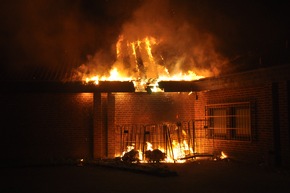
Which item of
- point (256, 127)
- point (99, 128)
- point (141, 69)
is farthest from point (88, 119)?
point (256, 127)

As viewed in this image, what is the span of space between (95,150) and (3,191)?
605cm

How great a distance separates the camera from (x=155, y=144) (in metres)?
15.7

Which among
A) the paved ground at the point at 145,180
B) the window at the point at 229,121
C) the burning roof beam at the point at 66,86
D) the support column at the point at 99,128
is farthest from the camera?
the support column at the point at 99,128

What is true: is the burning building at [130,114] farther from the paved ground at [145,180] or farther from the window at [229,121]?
the paved ground at [145,180]

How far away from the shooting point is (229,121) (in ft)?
49.0

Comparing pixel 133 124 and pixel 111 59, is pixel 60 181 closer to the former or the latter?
pixel 133 124

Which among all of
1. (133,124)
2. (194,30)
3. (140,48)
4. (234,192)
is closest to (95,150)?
(133,124)

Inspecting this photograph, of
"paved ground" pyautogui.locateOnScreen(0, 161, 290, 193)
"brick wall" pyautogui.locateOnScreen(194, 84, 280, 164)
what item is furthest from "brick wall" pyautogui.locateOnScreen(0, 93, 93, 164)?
"brick wall" pyautogui.locateOnScreen(194, 84, 280, 164)

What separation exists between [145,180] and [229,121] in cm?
540

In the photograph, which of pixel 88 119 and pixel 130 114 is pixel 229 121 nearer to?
pixel 130 114

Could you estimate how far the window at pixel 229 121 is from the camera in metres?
14.3

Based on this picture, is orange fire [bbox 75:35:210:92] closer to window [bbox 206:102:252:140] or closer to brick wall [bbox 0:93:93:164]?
brick wall [bbox 0:93:93:164]

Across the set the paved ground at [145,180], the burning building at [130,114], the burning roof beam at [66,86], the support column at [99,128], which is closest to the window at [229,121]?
the burning building at [130,114]

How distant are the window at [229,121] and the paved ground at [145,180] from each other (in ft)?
4.80
